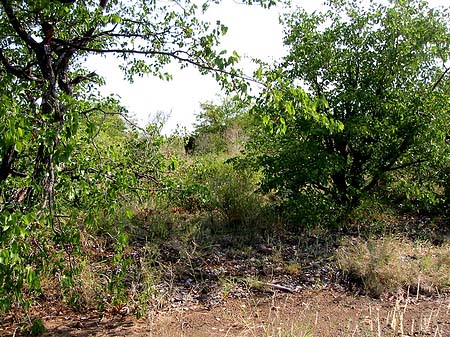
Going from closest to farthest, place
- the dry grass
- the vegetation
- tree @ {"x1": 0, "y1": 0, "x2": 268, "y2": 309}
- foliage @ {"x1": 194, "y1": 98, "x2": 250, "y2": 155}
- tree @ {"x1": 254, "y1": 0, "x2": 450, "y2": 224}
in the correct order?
tree @ {"x1": 0, "y1": 0, "x2": 268, "y2": 309}
the vegetation
the dry grass
tree @ {"x1": 254, "y1": 0, "x2": 450, "y2": 224}
foliage @ {"x1": 194, "y1": 98, "x2": 250, "y2": 155}

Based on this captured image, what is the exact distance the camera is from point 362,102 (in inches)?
241

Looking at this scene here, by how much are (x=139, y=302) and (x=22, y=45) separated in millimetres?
2440

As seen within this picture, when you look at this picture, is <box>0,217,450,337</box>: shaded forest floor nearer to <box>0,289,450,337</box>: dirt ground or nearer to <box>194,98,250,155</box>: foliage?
<box>0,289,450,337</box>: dirt ground

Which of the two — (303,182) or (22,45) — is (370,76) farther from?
(22,45)

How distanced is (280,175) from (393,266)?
5.75ft

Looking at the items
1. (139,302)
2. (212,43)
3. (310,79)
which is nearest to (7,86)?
(212,43)

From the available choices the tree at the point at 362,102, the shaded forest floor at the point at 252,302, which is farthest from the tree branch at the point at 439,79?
the shaded forest floor at the point at 252,302

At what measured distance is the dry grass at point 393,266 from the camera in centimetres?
502

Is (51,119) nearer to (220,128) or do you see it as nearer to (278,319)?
(278,319)

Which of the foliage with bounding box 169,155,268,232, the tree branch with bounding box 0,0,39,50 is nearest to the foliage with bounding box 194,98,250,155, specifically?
the foliage with bounding box 169,155,268,232

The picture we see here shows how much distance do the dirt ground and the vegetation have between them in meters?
0.16

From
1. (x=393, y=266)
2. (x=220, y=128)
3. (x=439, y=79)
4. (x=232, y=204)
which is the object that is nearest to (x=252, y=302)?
(x=393, y=266)

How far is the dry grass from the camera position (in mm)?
5020

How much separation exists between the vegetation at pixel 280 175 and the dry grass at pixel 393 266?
2 centimetres
